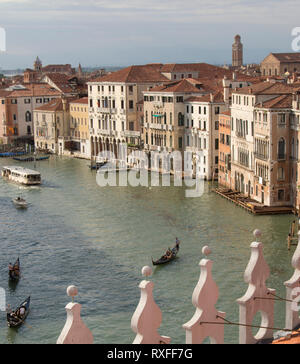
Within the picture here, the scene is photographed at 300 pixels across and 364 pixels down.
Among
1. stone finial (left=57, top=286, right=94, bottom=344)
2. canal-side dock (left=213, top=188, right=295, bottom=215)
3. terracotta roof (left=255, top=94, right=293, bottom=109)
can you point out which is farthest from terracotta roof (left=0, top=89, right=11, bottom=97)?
stone finial (left=57, top=286, right=94, bottom=344)

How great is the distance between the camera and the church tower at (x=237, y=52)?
87938mm

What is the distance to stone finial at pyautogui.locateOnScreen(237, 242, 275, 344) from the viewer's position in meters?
4.88

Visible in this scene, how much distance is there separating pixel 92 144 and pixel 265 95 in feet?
62.5

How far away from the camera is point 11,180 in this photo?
112 feet

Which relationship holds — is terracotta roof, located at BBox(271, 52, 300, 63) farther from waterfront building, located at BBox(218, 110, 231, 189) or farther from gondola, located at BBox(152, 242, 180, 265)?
gondola, located at BBox(152, 242, 180, 265)

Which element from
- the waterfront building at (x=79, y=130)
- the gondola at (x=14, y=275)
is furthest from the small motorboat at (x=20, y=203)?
the waterfront building at (x=79, y=130)

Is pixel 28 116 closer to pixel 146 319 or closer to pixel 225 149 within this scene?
pixel 225 149

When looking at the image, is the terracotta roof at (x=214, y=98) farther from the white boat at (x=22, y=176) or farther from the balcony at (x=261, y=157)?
the white boat at (x=22, y=176)

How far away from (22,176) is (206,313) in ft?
93.6

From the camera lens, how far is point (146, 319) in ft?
13.9

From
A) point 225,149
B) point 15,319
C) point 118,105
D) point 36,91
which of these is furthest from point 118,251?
point 36,91

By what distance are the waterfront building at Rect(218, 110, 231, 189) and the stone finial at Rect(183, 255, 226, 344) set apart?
24346 mm
